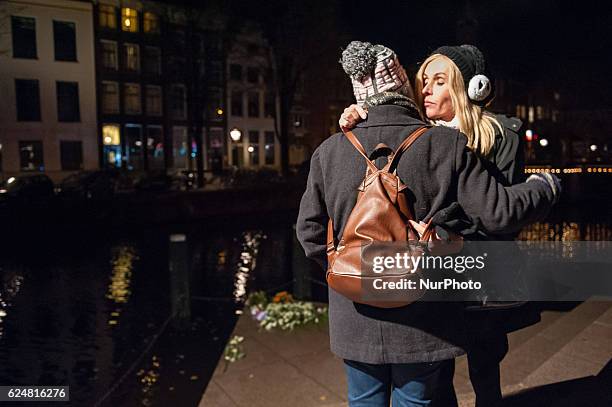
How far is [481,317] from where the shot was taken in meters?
2.25

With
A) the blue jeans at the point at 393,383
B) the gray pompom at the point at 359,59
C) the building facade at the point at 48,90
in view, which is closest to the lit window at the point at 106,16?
the building facade at the point at 48,90

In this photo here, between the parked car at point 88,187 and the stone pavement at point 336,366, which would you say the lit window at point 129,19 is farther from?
the stone pavement at point 336,366

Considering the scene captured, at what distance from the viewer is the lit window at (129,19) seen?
3759 cm

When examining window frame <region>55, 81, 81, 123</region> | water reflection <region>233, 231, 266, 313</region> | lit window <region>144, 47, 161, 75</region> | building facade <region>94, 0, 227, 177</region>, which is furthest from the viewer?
lit window <region>144, 47, 161, 75</region>

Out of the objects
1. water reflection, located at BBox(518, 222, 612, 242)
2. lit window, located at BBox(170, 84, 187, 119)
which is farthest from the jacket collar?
lit window, located at BBox(170, 84, 187, 119)

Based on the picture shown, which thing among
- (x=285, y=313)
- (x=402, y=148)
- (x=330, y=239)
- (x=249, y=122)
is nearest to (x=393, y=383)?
(x=330, y=239)

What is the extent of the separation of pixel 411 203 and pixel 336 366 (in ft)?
10.9

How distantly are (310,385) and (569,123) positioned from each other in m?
5.60

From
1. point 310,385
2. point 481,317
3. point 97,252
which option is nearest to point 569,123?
point 310,385

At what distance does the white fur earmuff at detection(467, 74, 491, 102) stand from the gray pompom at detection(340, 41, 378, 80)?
55 centimetres

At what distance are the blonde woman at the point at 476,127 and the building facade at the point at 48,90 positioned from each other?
114ft

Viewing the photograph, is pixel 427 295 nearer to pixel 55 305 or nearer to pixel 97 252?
pixel 55 305

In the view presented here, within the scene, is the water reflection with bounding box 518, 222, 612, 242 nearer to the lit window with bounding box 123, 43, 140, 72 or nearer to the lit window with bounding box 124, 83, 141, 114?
the lit window with bounding box 124, 83, 141, 114

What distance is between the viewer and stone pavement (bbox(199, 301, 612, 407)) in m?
3.76
